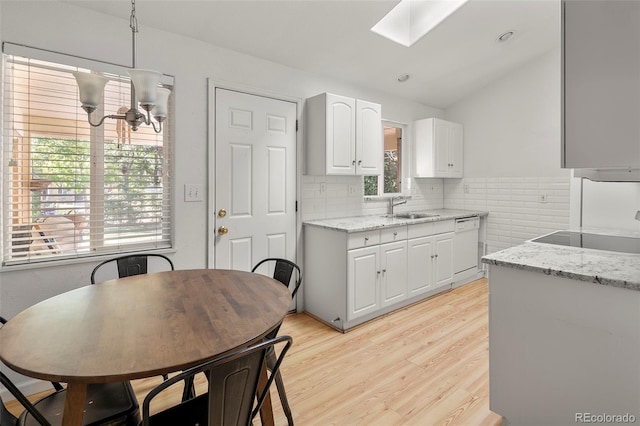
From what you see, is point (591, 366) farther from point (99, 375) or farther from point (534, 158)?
point (534, 158)

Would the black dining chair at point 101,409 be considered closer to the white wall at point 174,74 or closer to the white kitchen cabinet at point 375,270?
the white wall at point 174,74

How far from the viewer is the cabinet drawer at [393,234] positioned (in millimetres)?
3195

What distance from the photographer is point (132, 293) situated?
1662 millimetres

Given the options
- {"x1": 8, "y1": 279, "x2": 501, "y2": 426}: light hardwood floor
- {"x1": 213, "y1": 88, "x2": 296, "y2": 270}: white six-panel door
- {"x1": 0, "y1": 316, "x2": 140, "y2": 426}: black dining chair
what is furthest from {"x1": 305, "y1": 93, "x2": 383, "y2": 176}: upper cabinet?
{"x1": 0, "y1": 316, "x2": 140, "y2": 426}: black dining chair

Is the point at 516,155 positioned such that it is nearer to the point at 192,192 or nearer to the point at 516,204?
the point at 516,204

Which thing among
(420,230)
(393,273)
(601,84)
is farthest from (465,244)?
(601,84)

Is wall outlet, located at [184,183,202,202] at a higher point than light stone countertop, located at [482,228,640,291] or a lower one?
higher

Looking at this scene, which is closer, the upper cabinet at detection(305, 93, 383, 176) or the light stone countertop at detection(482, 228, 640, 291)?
the light stone countertop at detection(482, 228, 640, 291)

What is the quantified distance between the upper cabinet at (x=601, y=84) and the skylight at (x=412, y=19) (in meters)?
1.85

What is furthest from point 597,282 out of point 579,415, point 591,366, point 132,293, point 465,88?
point 465,88

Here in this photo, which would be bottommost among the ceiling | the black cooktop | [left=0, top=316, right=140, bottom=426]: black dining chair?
[left=0, top=316, right=140, bottom=426]: black dining chair

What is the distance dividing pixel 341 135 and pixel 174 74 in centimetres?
150

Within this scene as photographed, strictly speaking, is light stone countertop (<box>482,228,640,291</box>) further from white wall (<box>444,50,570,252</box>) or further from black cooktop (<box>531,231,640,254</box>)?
white wall (<box>444,50,570,252</box>)

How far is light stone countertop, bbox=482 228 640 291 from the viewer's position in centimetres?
136
